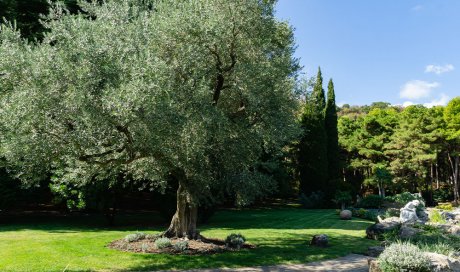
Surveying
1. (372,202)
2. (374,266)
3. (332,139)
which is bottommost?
(374,266)

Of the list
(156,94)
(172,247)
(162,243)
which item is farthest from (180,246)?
Result: (156,94)

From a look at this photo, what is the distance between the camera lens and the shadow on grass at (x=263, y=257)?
11578 millimetres

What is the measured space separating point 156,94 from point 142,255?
5.95 meters

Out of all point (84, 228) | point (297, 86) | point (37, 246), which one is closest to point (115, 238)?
point (37, 246)

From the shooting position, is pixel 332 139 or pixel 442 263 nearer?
pixel 442 263

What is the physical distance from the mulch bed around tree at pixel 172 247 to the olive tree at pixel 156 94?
0.76 metres

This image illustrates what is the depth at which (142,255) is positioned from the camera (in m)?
12.7

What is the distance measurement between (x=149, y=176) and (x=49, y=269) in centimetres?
456

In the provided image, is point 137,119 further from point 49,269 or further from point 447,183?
point 447,183

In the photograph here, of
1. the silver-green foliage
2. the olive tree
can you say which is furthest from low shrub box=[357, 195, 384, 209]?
the silver-green foliage

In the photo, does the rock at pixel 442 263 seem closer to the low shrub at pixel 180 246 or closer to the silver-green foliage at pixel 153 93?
the silver-green foliage at pixel 153 93

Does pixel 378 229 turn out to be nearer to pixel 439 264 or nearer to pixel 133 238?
pixel 439 264

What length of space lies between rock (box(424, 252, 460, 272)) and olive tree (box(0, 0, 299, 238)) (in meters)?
5.79

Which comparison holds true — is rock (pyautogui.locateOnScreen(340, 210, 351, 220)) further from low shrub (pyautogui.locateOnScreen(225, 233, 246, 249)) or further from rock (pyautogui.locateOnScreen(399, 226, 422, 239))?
low shrub (pyautogui.locateOnScreen(225, 233, 246, 249))
